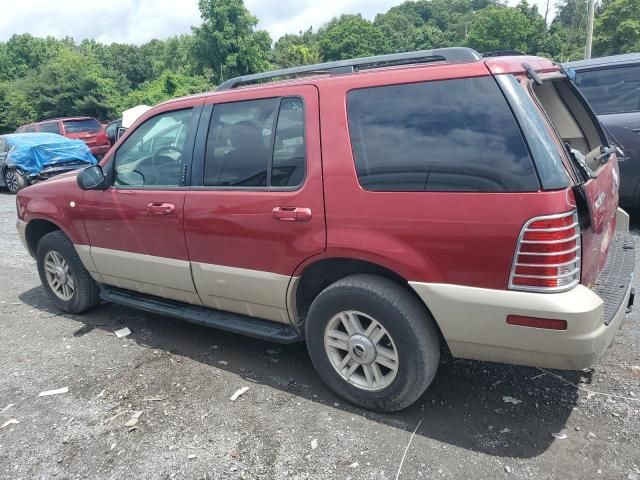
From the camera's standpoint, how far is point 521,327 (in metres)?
2.38

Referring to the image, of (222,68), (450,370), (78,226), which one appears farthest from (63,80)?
(450,370)

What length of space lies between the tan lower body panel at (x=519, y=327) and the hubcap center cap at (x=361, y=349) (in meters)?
0.43

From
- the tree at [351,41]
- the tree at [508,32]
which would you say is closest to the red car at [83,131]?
the tree at [508,32]

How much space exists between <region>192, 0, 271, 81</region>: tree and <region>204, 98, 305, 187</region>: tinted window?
42322mm

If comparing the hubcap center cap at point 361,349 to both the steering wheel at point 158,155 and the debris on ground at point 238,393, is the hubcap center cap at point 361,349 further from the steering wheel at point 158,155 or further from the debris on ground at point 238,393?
the steering wheel at point 158,155

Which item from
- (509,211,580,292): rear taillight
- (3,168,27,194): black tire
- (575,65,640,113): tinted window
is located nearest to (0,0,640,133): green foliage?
(3,168,27,194): black tire

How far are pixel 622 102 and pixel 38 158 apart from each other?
1250 centimetres

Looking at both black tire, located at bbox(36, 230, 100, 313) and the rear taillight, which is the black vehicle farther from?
black tire, located at bbox(36, 230, 100, 313)

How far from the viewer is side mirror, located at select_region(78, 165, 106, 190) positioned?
12.8 ft

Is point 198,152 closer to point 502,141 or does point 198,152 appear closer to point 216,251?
point 216,251

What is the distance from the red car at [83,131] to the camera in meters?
16.9

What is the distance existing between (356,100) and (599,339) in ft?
5.50

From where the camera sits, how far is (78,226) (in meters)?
4.22

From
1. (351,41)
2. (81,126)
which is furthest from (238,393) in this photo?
(351,41)
